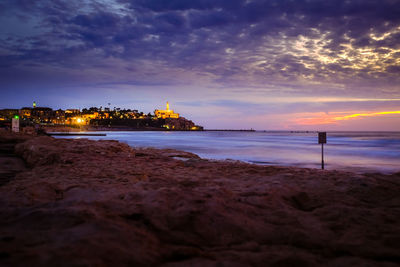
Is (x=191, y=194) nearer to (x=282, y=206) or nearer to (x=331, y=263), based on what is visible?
(x=282, y=206)

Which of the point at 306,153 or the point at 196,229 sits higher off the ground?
the point at 196,229

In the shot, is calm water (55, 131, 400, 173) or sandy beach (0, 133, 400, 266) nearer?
sandy beach (0, 133, 400, 266)

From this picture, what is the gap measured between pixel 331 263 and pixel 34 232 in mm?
2996

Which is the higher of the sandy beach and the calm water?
the sandy beach

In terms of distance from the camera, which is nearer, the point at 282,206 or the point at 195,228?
the point at 195,228

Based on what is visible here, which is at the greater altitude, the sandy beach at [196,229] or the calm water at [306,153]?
the sandy beach at [196,229]

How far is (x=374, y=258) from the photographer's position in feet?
8.40

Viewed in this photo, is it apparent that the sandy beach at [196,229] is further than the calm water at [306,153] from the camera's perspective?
No

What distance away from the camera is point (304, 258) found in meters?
2.47

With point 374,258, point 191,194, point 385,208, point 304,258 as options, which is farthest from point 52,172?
point 385,208

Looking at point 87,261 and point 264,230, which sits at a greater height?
point 87,261

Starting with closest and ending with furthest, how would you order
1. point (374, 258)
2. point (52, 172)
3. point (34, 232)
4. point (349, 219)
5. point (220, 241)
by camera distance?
1. point (34, 232)
2. point (374, 258)
3. point (220, 241)
4. point (349, 219)
5. point (52, 172)

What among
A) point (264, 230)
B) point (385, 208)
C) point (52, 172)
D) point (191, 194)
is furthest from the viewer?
point (52, 172)

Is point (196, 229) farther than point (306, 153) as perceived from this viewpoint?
No
